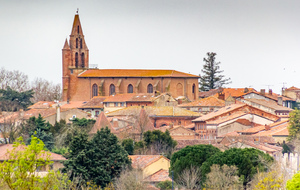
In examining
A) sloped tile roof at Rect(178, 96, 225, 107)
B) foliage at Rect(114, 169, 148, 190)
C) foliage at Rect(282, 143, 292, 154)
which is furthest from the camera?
sloped tile roof at Rect(178, 96, 225, 107)

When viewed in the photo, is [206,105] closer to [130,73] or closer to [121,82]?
[121,82]

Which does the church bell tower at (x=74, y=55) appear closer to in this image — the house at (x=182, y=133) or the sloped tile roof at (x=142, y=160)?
the house at (x=182, y=133)

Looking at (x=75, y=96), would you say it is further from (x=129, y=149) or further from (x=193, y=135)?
(x=129, y=149)

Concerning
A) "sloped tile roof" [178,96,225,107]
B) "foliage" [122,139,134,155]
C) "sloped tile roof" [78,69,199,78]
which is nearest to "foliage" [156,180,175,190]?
"foliage" [122,139,134,155]

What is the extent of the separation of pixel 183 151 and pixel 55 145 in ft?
57.2

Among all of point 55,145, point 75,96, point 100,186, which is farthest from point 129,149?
point 75,96

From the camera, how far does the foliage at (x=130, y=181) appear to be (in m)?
39.8

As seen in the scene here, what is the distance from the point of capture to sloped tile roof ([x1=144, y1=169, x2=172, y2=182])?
4638cm

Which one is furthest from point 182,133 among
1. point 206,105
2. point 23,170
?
point 23,170

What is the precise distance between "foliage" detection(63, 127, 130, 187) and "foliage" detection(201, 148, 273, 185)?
461cm

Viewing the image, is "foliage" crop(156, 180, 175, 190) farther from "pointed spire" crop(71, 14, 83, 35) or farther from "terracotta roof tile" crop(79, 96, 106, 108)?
"pointed spire" crop(71, 14, 83, 35)

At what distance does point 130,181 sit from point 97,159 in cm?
463

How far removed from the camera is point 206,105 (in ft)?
291

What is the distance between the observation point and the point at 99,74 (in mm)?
102812
